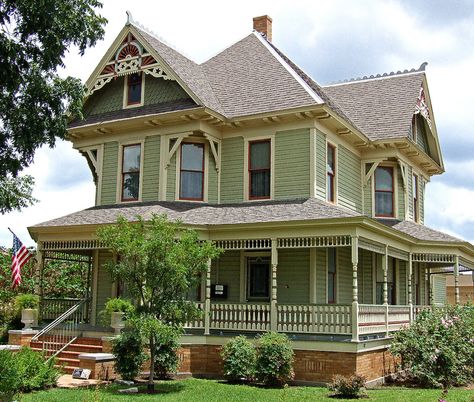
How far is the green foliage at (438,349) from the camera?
17.6 meters

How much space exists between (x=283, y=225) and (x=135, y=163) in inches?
272

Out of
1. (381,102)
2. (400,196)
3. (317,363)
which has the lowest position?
(317,363)

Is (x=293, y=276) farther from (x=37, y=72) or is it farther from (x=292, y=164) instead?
(x=37, y=72)

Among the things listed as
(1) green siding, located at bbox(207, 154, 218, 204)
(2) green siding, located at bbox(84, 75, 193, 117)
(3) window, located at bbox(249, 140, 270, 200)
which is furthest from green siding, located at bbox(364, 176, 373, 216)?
(2) green siding, located at bbox(84, 75, 193, 117)

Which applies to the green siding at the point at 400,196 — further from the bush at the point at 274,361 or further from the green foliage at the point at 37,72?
the green foliage at the point at 37,72

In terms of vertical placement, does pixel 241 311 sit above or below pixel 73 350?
above

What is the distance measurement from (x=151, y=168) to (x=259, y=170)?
12.3 ft

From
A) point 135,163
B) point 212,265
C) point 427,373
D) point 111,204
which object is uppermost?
point 135,163

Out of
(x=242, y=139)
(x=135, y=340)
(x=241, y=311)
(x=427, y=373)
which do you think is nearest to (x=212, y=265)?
(x=241, y=311)

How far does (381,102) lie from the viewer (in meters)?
26.7

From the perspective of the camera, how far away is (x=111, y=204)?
22.6m

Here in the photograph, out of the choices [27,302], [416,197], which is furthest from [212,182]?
[416,197]

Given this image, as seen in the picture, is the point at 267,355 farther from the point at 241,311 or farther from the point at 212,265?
the point at 212,265

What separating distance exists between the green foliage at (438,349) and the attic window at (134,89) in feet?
39.4
